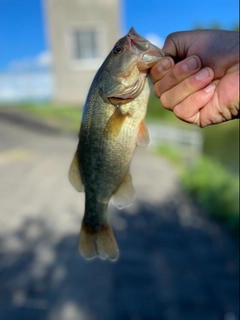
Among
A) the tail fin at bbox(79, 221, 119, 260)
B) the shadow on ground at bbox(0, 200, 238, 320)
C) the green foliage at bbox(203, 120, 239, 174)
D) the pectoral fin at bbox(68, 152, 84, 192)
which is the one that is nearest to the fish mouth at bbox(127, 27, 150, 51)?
the pectoral fin at bbox(68, 152, 84, 192)

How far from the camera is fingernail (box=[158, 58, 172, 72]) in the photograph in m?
1.57

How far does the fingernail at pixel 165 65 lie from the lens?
61.9 inches

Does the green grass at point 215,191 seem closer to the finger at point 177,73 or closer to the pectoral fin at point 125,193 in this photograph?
the pectoral fin at point 125,193

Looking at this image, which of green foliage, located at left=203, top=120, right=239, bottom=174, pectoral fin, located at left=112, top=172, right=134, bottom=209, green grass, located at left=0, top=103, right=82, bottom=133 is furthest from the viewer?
green grass, located at left=0, top=103, right=82, bottom=133

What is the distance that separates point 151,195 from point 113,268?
2.74 meters

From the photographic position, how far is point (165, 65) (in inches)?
62.2

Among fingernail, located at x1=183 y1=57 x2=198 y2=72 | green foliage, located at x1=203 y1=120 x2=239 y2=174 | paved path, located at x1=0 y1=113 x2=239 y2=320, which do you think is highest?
fingernail, located at x1=183 y1=57 x2=198 y2=72

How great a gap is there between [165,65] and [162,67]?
1 centimetres

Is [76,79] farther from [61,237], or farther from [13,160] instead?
[61,237]

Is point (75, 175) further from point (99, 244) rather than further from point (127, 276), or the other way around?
point (127, 276)

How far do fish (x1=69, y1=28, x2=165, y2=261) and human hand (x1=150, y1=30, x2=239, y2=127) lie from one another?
0.30ft

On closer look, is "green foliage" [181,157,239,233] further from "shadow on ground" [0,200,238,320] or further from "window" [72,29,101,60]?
"window" [72,29,101,60]

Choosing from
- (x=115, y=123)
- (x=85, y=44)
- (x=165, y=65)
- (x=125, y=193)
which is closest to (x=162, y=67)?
(x=165, y=65)

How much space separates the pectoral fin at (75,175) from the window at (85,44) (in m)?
16.6
